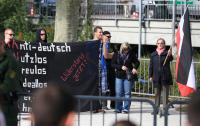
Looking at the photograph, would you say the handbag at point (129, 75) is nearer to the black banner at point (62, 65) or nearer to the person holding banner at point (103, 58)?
the person holding banner at point (103, 58)

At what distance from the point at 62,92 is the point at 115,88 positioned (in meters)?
10.4

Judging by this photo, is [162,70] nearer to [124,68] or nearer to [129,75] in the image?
[129,75]

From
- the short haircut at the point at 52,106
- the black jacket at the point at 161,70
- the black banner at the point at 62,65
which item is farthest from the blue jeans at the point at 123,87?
the short haircut at the point at 52,106

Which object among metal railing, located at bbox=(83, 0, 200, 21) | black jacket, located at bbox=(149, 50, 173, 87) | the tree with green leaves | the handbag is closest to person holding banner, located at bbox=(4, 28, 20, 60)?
the handbag

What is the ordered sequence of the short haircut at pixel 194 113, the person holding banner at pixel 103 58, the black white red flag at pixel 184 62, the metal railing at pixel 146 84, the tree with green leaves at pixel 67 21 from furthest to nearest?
1. the tree with green leaves at pixel 67 21
2. the metal railing at pixel 146 84
3. the person holding banner at pixel 103 58
4. the black white red flag at pixel 184 62
5. the short haircut at pixel 194 113

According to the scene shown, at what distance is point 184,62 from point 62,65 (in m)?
2.36

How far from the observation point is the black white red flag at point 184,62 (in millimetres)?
12141

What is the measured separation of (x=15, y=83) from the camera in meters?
7.85

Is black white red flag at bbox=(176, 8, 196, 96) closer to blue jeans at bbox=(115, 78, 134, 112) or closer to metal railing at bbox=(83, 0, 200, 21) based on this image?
blue jeans at bbox=(115, 78, 134, 112)

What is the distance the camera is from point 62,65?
1322 centimetres

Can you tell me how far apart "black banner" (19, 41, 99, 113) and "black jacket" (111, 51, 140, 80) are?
1.45 ft

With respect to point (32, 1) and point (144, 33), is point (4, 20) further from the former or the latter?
point (144, 33)

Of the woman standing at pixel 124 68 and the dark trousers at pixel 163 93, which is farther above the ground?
the woman standing at pixel 124 68

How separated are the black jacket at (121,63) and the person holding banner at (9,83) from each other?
5.87 metres
